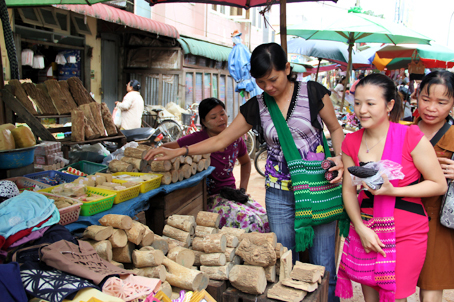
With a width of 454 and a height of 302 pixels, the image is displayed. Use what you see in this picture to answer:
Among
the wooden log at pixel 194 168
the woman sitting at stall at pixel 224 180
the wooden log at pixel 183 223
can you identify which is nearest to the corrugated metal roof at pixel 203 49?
the woman sitting at stall at pixel 224 180

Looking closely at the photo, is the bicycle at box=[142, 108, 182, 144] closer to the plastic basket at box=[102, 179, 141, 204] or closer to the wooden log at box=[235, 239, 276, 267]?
the plastic basket at box=[102, 179, 141, 204]

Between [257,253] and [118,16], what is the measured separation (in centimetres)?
701

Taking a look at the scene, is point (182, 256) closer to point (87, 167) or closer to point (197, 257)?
point (197, 257)

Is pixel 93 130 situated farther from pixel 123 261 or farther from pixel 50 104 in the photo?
pixel 123 261

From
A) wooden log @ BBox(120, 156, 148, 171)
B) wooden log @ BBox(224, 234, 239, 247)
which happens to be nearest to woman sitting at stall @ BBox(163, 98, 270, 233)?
wooden log @ BBox(120, 156, 148, 171)

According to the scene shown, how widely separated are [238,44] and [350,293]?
716 cm

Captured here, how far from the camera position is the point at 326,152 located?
91.1 inches

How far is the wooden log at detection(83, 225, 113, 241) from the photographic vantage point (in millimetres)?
1922

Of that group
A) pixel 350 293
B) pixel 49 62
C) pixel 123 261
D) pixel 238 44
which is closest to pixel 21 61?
pixel 49 62

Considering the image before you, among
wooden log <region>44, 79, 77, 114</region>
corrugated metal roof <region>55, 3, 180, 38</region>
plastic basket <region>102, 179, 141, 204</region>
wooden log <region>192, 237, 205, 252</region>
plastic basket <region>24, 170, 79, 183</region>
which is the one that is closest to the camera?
wooden log <region>192, 237, 205, 252</region>

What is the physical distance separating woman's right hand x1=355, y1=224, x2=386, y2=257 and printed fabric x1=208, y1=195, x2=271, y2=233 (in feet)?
4.27

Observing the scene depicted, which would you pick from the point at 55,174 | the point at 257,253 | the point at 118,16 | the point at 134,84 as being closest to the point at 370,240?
the point at 257,253

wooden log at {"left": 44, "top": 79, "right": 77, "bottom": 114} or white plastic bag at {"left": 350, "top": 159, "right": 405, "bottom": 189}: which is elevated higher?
wooden log at {"left": 44, "top": 79, "right": 77, "bottom": 114}

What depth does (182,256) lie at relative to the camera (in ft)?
7.06
